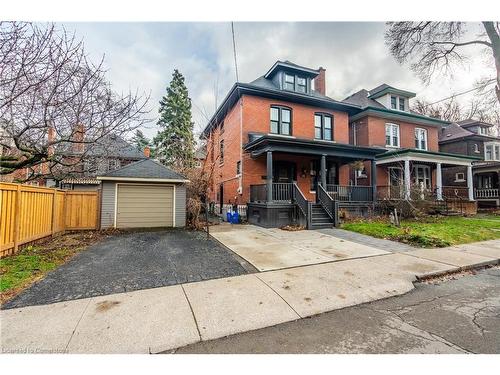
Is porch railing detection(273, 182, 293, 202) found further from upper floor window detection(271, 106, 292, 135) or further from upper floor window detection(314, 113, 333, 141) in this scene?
upper floor window detection(314, 113, 333, 141)

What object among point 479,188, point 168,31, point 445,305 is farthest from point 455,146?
point 168,31

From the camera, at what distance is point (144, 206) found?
10453 millimetres

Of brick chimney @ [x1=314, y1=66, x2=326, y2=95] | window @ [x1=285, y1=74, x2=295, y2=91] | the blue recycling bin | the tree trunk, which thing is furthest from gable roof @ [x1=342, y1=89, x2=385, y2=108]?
the blue recycling bin

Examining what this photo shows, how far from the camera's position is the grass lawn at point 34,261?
3.85m

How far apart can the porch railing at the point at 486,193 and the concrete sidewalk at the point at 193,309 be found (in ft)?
69.2

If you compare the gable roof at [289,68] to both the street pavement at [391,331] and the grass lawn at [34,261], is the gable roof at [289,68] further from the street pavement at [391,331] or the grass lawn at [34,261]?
the street pavement at [391,331]

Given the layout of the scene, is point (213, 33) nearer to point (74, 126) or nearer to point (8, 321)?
point (74, 126)

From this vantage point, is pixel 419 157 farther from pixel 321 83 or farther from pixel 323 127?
pixel 321 83

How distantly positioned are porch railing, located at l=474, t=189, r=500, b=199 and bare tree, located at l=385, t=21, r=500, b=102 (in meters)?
11.3

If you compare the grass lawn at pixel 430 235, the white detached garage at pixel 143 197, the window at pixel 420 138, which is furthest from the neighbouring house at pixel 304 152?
the white detached garage at pixel 143 197

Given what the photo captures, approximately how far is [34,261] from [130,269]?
2.33 metres

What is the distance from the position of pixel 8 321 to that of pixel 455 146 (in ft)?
99.4

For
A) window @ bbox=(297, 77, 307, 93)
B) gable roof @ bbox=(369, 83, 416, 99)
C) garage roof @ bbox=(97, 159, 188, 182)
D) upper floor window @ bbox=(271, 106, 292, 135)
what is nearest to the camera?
garage roof @ bbox=(97, 159, 188, 182)

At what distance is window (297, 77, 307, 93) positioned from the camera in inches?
584
